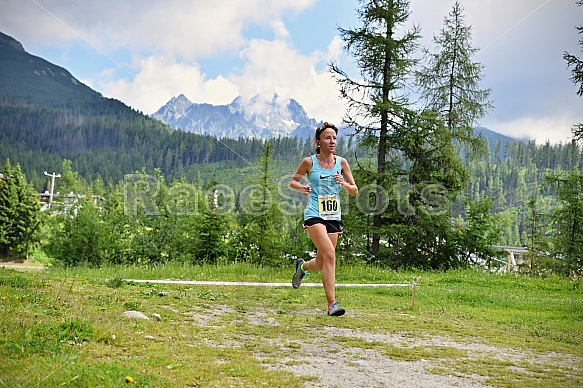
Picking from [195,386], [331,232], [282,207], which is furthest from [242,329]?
[282,207]

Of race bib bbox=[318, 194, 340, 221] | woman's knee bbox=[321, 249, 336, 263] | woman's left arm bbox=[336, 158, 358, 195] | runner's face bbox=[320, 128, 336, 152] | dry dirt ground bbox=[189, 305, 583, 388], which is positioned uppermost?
runner's face bbox=[320, 128, 336, 152]

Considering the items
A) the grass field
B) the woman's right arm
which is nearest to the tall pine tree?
the grass field

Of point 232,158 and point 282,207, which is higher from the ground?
point 232,158

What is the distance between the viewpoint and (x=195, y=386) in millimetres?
3621

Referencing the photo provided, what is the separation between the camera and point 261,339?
17.9 ft

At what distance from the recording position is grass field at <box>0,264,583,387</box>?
12.6ft

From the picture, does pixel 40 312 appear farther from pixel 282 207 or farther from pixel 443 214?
pixel 443 214

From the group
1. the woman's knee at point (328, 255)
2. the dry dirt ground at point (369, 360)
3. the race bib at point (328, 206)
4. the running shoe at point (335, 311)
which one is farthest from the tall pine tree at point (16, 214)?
the dry dirt ground at point (369, 360)

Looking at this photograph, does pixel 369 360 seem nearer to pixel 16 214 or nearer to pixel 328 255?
pixel 328 255

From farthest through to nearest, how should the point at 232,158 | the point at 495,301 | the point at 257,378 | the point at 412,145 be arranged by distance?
1. the point at 232,158
2. the point at 412,145
3. the point at 495,301
4. the point at 257,378

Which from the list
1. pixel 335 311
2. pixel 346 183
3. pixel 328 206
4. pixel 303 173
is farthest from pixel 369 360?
pixel 303 173

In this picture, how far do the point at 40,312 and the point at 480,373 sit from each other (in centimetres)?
448

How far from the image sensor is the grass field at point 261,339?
3.85 m

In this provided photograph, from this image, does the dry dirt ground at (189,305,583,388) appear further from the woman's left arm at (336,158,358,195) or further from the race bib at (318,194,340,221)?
the woman's left arm at (336,158,358,195)
